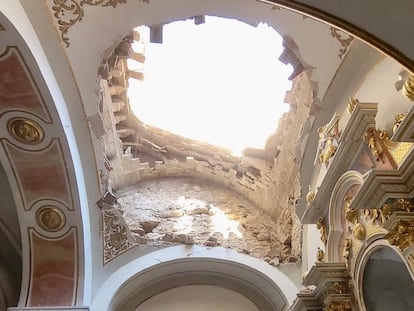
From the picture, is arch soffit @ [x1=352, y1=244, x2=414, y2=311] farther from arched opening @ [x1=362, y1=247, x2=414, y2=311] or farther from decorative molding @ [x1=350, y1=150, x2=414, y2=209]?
decorative molding @ [x1=350, y1=150, x2=414, y2=209]

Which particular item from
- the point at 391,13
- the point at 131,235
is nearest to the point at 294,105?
the point at 131,235

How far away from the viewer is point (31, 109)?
22.7 feet

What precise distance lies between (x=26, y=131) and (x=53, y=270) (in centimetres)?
213

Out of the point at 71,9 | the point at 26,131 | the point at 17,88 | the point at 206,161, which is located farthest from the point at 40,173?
the point at 206,161

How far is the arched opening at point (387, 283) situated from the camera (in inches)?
170

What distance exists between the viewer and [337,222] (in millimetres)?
5523

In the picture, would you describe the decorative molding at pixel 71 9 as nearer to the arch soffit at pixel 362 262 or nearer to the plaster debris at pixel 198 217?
the plaster debris at pixel 198 217

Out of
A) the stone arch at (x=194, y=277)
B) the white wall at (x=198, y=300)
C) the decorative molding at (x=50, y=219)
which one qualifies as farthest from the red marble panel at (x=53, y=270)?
the white wall at (x=198, y=300)

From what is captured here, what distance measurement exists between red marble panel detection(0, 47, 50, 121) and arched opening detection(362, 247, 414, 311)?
4438 millimetres

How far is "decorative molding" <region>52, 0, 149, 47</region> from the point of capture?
20.7 ft

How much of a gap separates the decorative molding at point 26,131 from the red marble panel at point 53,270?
4.80ft

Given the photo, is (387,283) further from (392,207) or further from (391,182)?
(391,182)

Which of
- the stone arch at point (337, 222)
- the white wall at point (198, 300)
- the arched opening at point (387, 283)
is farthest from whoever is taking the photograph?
the white wall at point (198, 300)

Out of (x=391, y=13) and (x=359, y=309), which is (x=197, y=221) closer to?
(x=359, y=309)
